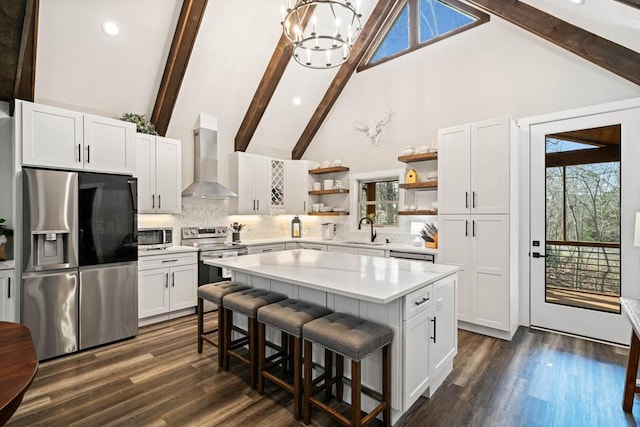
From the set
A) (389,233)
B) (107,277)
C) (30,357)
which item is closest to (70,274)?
(107,277)

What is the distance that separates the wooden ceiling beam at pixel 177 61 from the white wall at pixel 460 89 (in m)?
2.96

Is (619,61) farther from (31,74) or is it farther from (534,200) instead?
(31,74)

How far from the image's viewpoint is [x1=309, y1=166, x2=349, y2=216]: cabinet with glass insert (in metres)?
5.86

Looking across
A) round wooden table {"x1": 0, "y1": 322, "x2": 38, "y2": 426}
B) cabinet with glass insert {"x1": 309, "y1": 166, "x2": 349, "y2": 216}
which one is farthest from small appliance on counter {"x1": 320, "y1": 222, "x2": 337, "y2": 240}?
round wooden table {"x1": 0, "y1": 322, "x2": 38, "y2": 426}

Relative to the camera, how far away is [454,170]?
154 inches

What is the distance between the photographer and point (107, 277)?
11.1ft

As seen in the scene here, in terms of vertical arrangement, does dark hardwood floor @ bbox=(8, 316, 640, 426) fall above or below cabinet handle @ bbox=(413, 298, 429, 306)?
below

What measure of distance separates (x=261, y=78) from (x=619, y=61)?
14.6 ft

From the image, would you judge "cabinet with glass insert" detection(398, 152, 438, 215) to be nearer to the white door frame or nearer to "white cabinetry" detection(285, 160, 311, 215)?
the white door frame

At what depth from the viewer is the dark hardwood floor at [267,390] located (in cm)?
217

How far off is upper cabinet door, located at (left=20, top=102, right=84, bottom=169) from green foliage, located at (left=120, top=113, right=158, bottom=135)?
86 cm

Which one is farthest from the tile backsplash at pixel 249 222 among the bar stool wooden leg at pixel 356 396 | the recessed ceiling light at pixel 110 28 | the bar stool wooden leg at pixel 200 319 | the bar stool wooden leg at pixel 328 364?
the bar stool wooden leg at pixel 356 396

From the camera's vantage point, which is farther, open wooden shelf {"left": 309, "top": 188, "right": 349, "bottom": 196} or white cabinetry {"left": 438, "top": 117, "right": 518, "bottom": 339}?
open wooden shelf {"left": 309, "top": 188, "right": 349, "bottom": 196}

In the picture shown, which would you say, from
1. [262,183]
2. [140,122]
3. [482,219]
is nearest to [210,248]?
[262,183]
